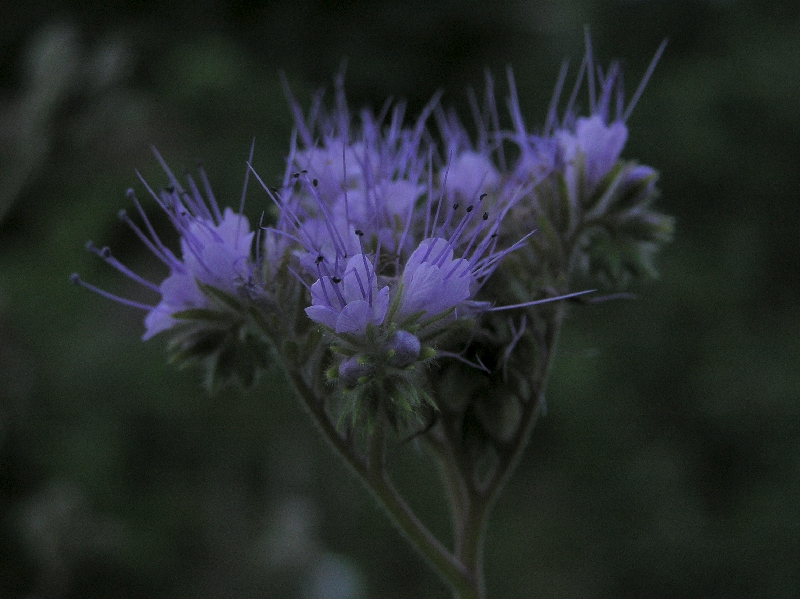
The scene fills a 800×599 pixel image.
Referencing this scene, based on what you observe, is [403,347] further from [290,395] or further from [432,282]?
[290,395]

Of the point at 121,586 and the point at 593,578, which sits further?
the point at 593,578

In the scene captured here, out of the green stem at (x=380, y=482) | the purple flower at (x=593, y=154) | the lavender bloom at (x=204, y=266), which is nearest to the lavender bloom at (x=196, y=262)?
the lavender bloom at (x=204, y=266)

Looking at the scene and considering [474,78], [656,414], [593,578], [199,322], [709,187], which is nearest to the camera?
[199,322]

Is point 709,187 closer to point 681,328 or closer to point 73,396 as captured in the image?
point 681,328

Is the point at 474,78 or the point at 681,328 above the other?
the point at 474,78

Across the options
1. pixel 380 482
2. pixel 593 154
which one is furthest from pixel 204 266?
pixel 593 154

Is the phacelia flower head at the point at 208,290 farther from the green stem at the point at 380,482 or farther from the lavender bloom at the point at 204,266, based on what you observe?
the green stem at the point at 380,482

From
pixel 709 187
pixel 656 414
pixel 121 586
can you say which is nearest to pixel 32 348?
pixel 121 586
